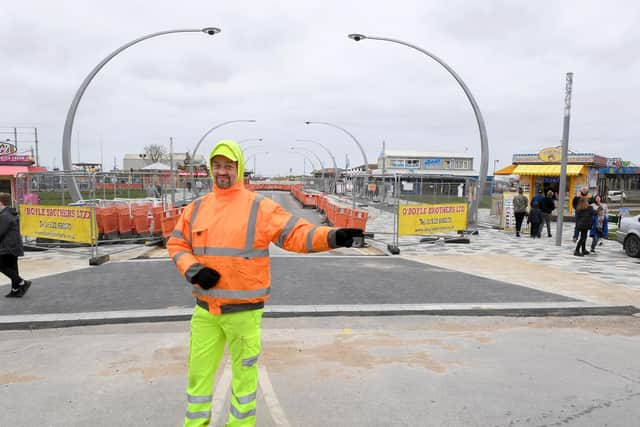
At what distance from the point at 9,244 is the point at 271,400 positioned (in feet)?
15.9

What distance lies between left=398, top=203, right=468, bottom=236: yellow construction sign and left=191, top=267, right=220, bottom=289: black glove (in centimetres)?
933

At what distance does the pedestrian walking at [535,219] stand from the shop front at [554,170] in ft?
24.5

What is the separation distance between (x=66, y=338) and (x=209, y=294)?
3283 mm

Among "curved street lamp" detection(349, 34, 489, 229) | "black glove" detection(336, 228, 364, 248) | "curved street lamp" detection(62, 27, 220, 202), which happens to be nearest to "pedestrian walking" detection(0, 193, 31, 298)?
"black glove" detection(336, 228, 364, 248)

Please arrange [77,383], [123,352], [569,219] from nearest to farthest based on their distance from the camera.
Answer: [77,383], [123,352], [569,219]

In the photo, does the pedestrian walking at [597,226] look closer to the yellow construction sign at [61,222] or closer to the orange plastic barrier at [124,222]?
the yellow construction sign at [61,222]

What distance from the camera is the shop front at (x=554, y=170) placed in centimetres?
2220

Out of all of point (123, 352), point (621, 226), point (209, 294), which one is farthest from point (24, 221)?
point (621, 226)

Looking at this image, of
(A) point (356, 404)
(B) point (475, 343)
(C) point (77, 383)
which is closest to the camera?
(A) point (356, 404)

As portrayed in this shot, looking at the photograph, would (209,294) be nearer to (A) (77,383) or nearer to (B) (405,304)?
(A) (77,383)

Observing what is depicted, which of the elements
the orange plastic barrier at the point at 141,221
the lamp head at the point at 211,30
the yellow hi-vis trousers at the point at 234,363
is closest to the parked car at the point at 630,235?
the yellow hi-vis trousers at the point at 234,363

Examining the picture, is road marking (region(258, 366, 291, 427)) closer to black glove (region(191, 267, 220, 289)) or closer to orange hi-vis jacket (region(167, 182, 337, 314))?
orange hi-vis jacket (region(167, 182, 337, 314))

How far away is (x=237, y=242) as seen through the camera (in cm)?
261

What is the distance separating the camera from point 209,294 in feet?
8.59
